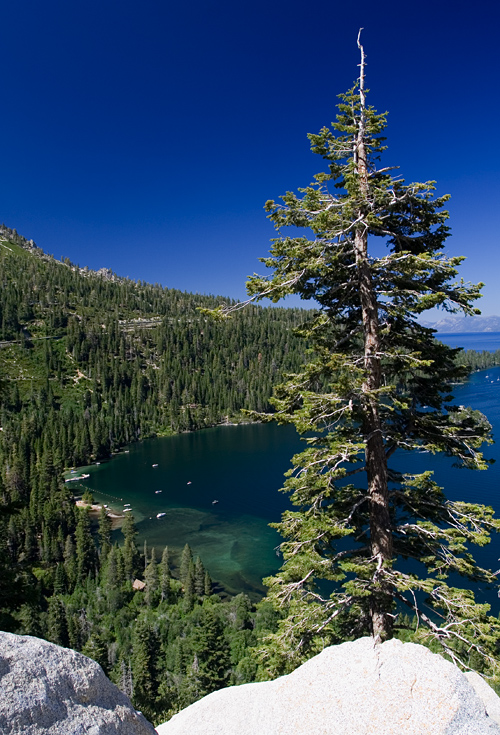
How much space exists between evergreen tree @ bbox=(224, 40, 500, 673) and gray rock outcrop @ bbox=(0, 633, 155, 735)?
12.7 ft

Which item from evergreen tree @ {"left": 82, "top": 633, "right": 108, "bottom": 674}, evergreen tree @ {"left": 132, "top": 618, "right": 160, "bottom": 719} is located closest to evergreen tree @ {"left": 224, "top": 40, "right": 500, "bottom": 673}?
evergreen tree @ {"left": 132, "top": 618, "right": 160, "bottom": 719}

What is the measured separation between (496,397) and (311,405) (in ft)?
553

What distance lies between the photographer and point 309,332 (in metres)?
9.98

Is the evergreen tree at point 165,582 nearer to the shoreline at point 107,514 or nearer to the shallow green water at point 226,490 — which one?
the shallow green water at point 226,490

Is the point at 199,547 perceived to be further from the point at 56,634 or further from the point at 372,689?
the point at 372,689

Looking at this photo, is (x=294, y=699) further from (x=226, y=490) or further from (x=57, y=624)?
(x=226, y=490)

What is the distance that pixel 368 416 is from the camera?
8891mm

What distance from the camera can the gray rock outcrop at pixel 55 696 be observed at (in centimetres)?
490

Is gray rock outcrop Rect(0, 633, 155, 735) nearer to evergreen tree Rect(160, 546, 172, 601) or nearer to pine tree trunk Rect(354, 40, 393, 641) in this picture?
pine tree trunk Rect(354, 40, 393, 641)

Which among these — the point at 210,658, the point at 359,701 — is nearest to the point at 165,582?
the point at 210,658

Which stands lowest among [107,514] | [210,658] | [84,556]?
[107,514]

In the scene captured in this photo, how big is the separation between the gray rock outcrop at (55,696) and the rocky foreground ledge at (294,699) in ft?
0.04

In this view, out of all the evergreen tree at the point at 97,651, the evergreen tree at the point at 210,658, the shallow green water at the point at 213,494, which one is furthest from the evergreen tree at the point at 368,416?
the shallow green water at the point at 213,494

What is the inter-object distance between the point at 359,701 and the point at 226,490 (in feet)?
302
